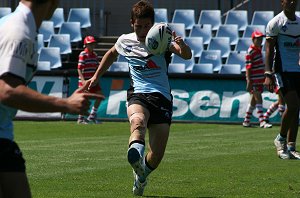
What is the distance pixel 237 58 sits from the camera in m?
28.5

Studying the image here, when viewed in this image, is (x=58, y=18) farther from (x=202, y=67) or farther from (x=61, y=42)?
(x=202, y=67)

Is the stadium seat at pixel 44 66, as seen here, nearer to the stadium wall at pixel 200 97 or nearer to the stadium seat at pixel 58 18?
the stadium wall at pixel 200 97

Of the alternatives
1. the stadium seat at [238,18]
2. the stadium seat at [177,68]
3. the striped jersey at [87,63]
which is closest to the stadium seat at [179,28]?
the stadium seat at [238,18]

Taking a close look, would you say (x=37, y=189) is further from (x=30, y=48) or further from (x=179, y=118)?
(x=179, y=118)

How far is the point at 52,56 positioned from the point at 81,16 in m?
2.85

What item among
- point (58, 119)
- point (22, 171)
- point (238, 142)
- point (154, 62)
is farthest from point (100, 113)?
point (22, 171)

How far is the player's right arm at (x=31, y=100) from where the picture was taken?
17.8ft

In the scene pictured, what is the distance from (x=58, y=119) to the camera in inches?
1003

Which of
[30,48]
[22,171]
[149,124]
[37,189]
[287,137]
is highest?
[30,48]

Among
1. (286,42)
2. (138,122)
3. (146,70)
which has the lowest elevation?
(286,42)

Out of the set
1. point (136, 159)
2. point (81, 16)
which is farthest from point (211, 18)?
point (136, 159)

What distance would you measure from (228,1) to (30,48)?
27968mm

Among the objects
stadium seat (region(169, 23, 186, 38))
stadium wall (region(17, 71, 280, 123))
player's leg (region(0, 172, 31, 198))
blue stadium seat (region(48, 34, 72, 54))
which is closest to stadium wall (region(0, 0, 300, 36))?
blue stadium seat (region(48, 34, 72, 54))

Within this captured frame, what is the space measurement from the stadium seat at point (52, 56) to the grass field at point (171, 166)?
7.01m
